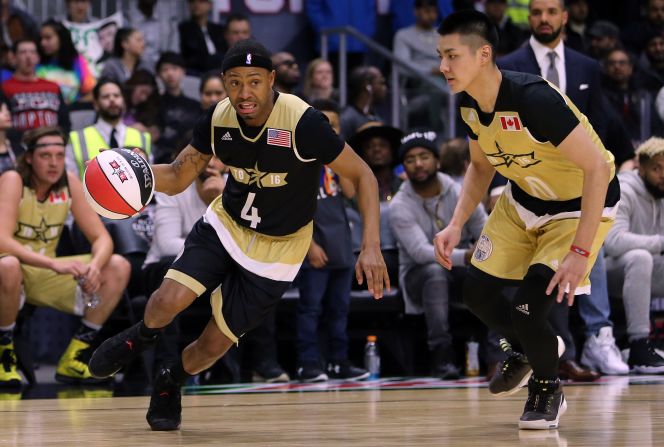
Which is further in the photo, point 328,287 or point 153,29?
point 153,29

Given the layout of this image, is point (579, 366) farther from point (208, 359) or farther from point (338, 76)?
point (338, 76)

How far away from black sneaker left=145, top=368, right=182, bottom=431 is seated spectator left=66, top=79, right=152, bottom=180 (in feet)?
12.5

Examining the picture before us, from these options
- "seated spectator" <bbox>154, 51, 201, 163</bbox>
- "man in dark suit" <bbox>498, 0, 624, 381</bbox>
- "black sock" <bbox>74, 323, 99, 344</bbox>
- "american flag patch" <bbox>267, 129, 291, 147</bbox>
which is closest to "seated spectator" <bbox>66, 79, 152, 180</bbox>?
"seated spectator" <bbox>154, 51, 201, 163</bbox>

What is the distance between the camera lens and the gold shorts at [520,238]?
5016 millimetres

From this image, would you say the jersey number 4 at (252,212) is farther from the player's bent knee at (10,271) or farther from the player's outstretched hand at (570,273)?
the player's bent knee at (10,271)

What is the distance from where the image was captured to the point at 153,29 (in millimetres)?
11398

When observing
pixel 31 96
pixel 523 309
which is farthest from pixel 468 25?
pixel 31 96

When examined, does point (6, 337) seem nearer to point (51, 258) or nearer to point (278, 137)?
point (51, 258)

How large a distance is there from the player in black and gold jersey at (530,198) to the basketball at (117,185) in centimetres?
132

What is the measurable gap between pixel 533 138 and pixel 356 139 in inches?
159

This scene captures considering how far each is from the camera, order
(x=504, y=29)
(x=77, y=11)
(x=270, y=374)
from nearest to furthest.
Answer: (x=270, y=374), (x=77, y=11), (x=504, y=29)

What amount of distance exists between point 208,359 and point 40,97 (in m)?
4.93

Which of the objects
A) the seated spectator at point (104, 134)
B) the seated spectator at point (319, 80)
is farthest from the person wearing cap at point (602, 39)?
the seated spectator at point (104, 134)

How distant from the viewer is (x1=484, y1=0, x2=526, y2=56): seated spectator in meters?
11.6
